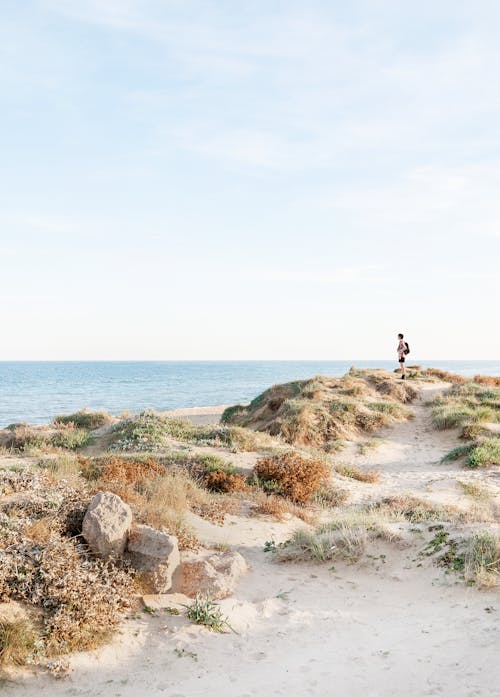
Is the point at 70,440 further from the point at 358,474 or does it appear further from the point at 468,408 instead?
the point at 468,408

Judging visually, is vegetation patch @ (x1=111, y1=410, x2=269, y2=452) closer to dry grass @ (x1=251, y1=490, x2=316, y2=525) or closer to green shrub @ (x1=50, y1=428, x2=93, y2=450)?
green shrub @ (x1=50, y1=428, x2=93, y2=450)

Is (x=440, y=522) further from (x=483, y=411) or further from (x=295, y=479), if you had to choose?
(x=483, y=411)

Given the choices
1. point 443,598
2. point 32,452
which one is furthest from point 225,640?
point 32,452

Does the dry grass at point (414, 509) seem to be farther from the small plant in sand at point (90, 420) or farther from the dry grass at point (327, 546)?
the small plant in sand at point (90, 420)

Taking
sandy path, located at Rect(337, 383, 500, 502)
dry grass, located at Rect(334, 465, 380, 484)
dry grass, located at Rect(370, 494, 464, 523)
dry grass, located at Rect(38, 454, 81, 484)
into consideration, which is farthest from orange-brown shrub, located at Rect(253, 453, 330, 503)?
dry grass, located at Rect(38, 454, 81, 484)

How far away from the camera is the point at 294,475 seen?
528 inches

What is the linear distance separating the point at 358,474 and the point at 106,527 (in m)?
9.94

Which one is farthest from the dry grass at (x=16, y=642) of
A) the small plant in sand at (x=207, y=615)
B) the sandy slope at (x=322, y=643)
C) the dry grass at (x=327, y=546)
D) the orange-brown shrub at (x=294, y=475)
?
the orange-brown shrub at (x=294, y=475)

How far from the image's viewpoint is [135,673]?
6062 millimetres

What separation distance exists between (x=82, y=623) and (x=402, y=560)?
5.02 meters

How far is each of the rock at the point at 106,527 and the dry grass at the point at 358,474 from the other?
9.37m

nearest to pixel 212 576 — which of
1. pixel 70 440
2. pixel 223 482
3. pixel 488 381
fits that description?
pixel 223 482

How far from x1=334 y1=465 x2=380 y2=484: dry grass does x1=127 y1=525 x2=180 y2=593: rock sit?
29.6 feet

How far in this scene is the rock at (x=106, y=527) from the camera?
7.56 m
